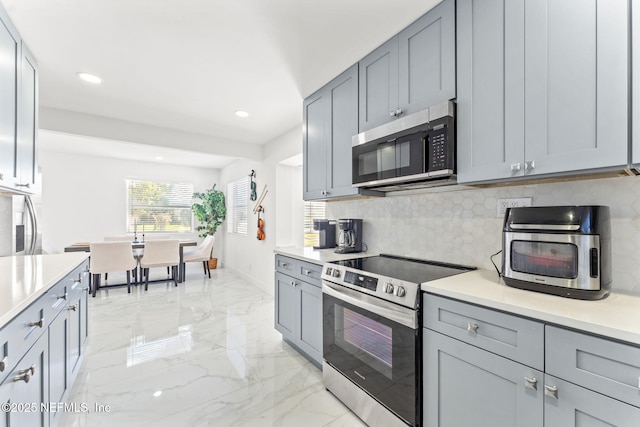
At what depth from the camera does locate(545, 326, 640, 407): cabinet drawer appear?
846 millimetres

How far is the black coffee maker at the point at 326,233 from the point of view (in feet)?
9.79

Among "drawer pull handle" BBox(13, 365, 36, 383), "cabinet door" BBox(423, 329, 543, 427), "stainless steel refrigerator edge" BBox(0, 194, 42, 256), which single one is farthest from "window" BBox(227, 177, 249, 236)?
"cabinet door" BBox(423, 329, 543, 427)

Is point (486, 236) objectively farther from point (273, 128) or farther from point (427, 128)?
point (273, 128)

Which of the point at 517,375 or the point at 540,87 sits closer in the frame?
the point at 517,375

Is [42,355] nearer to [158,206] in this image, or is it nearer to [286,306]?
[286,306]

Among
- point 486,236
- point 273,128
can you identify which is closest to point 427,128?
point 486,236

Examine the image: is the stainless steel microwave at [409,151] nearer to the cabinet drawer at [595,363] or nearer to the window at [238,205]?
the cabinet drawer at [595,363]

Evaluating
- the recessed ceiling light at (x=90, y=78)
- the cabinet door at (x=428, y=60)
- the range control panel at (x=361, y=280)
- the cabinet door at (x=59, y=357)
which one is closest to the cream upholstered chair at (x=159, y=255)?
the recessed ceiling light at (x=90, y=78)

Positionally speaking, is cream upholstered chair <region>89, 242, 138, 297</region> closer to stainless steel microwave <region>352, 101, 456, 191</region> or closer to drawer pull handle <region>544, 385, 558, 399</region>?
stainless steel microwave <region>352, 101, 456, 191</region>

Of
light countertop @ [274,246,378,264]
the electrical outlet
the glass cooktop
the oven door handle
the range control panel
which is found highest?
the electrical outlet

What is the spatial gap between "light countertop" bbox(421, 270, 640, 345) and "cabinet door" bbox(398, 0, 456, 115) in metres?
1.02

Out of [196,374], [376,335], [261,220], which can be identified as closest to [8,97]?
[196,374]

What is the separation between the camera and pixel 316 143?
2705 millimetres

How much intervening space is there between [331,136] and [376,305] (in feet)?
4.99
